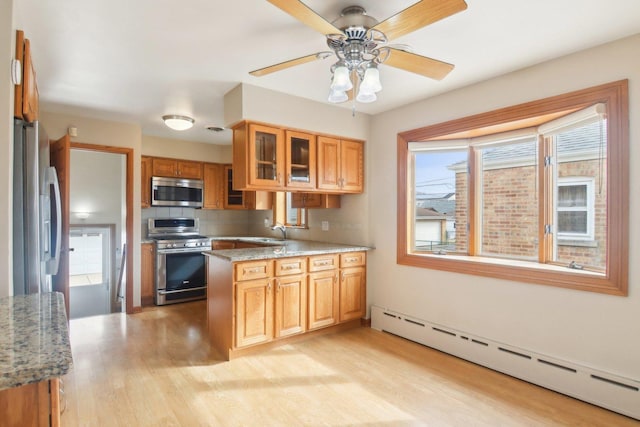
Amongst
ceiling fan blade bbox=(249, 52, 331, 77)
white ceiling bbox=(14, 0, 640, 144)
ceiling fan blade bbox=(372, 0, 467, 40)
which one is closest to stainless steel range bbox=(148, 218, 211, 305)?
white ceiling bbox=(14, 0, 640, 144)

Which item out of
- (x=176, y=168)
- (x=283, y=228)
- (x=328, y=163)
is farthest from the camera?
(x=176, y=168)

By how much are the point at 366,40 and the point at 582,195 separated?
205 centimetres

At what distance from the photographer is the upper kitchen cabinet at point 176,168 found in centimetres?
506

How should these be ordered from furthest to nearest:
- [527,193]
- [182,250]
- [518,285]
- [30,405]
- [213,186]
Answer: [213,186] < [182,250] < [527,193] < [518,285] < [30,405]

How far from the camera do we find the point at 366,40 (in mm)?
1935

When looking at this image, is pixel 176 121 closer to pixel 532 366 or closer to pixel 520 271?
pixel 520 271

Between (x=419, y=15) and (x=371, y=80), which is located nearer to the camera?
(x=419, y=15)

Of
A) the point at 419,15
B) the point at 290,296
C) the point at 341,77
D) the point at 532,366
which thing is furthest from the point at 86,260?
the point at 532,366

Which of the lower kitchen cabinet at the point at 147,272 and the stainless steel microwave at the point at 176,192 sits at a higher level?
the stainless steel microwave at the point at 176,192

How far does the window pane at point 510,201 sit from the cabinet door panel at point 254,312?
2.13 metres

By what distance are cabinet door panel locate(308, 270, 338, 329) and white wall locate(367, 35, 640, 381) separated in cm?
53

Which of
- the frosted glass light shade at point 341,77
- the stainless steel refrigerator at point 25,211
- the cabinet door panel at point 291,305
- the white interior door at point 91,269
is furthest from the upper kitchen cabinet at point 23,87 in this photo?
the white interior door at point 91,269

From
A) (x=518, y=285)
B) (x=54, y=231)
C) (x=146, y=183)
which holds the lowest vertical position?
(x=518, y=285)

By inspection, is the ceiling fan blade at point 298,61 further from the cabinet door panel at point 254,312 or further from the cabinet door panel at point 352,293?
the cabinet door panel at point 352,293
